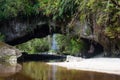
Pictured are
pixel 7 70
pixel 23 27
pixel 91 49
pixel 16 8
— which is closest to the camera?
pixel 7 70

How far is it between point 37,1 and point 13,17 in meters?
2.47

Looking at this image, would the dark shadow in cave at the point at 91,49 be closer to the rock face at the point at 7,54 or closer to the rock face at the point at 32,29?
the rock face at the point at 32,29

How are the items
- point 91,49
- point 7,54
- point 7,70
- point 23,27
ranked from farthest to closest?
point 91,49 < point 23,27 < point 7,54 < point 7,70

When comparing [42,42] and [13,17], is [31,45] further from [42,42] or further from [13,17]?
[13,17]

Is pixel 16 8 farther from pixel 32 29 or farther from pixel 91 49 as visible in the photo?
pixel 91 49

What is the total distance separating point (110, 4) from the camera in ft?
52.9

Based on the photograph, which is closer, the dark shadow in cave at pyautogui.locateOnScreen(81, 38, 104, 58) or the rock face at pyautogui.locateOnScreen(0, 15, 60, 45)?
the rock face at pyautogui.locateOnScreen(0, 15, 60, 45)

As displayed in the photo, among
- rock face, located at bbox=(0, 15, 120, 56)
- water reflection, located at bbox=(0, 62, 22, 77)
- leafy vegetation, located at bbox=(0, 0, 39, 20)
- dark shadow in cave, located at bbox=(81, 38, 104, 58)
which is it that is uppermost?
leafy vegetation, located at bbox=(0, 0, 39, 20)

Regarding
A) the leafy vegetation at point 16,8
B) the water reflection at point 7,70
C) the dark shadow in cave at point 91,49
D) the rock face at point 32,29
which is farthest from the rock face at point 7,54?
the dark shadow in cave at point 91,49

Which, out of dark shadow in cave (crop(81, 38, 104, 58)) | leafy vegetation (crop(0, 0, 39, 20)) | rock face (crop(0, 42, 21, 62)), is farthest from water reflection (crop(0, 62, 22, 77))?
dark shadow in cave (crop(81, 38, 104, 58))

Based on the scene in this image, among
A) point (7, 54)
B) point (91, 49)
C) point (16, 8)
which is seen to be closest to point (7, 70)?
point (7, 54)

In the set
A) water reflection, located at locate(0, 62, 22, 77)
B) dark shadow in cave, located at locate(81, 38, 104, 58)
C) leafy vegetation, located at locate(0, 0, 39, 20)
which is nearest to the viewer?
water reflection, located at locate(0, 62, 22, 77)

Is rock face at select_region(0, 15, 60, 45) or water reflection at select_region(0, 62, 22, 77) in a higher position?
rock face at select_region(0, 15, 60, 45)

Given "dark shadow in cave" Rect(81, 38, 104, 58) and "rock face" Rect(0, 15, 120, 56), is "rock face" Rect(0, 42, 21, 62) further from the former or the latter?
"dark shadow in cave" Rect(81, 38, 104, 58)
